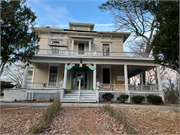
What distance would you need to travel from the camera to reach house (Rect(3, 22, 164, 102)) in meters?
12.1

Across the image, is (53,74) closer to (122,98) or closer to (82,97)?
(82,97)

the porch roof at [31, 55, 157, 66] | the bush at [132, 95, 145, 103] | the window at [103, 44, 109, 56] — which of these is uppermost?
the window at [103, 44, 109, 56]

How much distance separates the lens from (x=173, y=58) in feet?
19.4

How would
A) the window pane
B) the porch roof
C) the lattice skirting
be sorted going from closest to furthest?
the lattice skirting → the porch roof → the window pane

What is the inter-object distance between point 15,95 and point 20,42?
712cm

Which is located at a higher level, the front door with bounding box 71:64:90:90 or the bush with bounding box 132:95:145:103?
the front door with bounding box 71:64:90:90

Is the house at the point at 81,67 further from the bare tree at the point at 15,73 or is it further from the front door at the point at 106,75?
the bare tree at the point at 15,73

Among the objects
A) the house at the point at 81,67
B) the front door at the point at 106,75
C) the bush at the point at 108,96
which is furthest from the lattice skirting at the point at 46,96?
the front door at the point at 106,75

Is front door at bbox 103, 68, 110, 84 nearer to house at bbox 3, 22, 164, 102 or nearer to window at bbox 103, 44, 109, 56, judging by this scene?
house at bbox 3, 22, 164, 102

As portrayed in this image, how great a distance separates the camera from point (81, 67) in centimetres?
1553

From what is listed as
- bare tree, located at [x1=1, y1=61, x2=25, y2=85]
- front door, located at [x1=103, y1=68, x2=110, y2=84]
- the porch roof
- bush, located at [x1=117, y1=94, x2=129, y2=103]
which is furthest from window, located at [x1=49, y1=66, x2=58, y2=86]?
bare tree, located at [x1=1, y1=61, x2=25, y2=85]

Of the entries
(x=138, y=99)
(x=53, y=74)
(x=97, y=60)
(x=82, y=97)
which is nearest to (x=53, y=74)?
(x=53, y=74)

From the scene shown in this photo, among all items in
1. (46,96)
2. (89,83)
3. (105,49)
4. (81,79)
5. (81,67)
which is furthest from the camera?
(105,49)

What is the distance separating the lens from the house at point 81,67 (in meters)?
12.1
